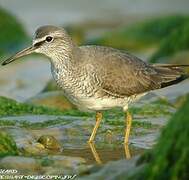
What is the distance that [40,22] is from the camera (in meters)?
23.0

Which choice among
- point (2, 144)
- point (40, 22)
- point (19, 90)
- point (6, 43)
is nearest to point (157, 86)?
point (2, 144)

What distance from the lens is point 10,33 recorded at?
2066 cm

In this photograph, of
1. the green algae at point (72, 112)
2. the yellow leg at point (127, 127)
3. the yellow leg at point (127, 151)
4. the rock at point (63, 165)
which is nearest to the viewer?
the rock at point (63, 165)

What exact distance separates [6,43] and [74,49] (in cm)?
1054

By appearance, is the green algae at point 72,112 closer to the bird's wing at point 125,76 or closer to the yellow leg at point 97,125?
the yellow leg at point 97,125

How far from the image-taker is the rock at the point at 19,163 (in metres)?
8.05

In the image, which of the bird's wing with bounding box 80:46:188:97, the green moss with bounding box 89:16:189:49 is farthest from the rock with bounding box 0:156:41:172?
the green moss with bounding box 89:16:189:49

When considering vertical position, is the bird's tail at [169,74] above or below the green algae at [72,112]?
above

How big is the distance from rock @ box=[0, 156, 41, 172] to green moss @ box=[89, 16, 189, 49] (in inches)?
412

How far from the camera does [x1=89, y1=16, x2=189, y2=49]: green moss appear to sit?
737 inches

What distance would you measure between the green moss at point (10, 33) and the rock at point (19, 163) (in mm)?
12061

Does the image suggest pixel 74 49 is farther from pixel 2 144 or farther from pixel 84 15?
pixel 84 15

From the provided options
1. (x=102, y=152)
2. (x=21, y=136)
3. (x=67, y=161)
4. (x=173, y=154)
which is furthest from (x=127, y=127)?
(x=173, y=154)

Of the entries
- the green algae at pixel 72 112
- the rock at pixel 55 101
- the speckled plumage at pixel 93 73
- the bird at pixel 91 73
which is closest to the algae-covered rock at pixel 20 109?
the green algae at pixel 72 112
